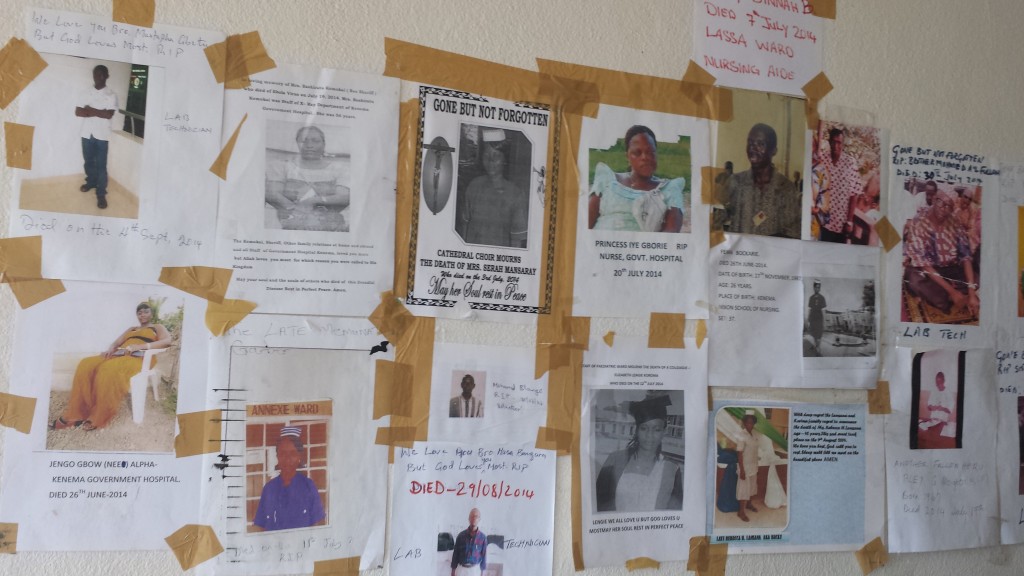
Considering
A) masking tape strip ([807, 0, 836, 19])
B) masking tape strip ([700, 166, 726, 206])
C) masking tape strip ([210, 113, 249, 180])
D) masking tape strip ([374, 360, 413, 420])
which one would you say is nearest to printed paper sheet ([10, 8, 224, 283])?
masking tape strip ([210, 113, 249, 180])

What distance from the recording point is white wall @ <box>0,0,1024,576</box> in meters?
0.90

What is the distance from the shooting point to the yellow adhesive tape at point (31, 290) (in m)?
0.84

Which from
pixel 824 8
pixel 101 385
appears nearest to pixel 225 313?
pixel 101 385

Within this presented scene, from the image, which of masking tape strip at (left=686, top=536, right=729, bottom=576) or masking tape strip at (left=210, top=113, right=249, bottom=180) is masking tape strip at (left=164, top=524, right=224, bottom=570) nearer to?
masking tape strip at (left=210, top=113, right=249, bottom=180)

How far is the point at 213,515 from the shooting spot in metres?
0.88

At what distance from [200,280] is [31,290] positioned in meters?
0.18

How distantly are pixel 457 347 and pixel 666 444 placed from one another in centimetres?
32

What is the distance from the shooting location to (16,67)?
84cm

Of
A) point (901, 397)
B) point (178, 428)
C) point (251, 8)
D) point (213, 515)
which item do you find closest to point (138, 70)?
point (251, 8)

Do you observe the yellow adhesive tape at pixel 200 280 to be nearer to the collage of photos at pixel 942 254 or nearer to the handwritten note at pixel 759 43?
the handwritten note at pixel 759 43

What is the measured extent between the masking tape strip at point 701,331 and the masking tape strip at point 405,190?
41cm

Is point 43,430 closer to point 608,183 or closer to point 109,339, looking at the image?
point 109,339

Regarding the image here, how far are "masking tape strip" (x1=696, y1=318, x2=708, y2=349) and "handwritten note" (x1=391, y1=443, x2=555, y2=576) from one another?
0.26 meters

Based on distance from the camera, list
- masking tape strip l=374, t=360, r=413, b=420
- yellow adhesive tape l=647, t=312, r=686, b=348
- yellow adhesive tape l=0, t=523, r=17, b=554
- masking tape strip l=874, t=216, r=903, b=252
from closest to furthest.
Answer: yellow adhesive tape l=0, t=523, r=17, b=554 < masking tape strip l=374, t=360, r=413, b=420 < yellow adhesive tape l=647, t=312, r=686, b=348 < masking tape strip l=874, t=216, r=903, b=252
